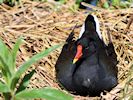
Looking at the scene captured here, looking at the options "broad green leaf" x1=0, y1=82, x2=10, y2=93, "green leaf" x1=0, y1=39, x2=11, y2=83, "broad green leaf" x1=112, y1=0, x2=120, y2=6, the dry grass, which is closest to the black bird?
the dry grass

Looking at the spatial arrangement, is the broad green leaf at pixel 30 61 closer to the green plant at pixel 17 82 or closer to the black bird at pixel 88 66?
the green plant at pixel 17 82

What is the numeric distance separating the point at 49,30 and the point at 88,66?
3.18 feet

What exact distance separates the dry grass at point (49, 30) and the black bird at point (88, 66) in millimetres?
116

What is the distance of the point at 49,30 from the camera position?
16.9 ft

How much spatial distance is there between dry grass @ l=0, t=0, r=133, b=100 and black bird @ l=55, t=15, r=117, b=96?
116mm

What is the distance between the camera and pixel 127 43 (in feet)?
16.1

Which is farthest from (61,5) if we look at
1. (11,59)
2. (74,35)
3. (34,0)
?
(11,59)

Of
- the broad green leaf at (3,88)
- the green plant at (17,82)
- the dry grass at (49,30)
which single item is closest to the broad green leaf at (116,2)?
the dry grass at (49,30)

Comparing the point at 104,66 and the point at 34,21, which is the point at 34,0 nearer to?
the point at 34,21

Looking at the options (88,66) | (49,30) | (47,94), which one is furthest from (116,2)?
(47,94)

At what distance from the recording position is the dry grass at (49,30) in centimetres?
456

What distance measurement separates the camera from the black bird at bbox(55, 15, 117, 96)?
425cm

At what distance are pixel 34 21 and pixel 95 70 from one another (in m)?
1.32

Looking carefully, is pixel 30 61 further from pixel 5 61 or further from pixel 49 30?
pixel 49 30
